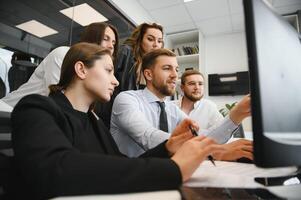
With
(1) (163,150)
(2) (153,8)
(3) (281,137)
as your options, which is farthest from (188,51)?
(3) (281,137)

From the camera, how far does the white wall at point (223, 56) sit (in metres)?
4.40

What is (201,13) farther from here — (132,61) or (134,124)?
(134,124)

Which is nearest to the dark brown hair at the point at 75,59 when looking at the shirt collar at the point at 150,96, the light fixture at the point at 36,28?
the shirt collar at the point at 150,96

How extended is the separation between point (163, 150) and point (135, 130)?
1.09 ft

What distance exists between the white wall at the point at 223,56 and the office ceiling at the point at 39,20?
2.26 m

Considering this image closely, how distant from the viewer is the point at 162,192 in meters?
0.45

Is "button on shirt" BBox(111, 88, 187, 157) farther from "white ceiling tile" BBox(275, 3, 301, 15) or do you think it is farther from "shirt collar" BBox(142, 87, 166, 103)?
"white ceiling tile" BBox(275, 3, 301, 15)

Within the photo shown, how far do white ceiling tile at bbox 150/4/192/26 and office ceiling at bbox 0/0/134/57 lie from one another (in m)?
1.06

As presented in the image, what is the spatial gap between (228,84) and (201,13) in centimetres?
127

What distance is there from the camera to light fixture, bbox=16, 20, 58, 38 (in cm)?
218

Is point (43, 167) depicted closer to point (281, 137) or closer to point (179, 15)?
point (281, 137)

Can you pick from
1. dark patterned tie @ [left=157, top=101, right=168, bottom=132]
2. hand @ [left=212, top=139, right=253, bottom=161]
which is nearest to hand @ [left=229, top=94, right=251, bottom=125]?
hand @ [left=212, top=139, right=253, bottom=161]

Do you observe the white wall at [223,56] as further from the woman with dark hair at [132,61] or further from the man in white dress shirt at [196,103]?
the woman with dark hair at [132,61]

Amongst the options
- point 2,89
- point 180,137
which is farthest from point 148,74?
point 2,89
